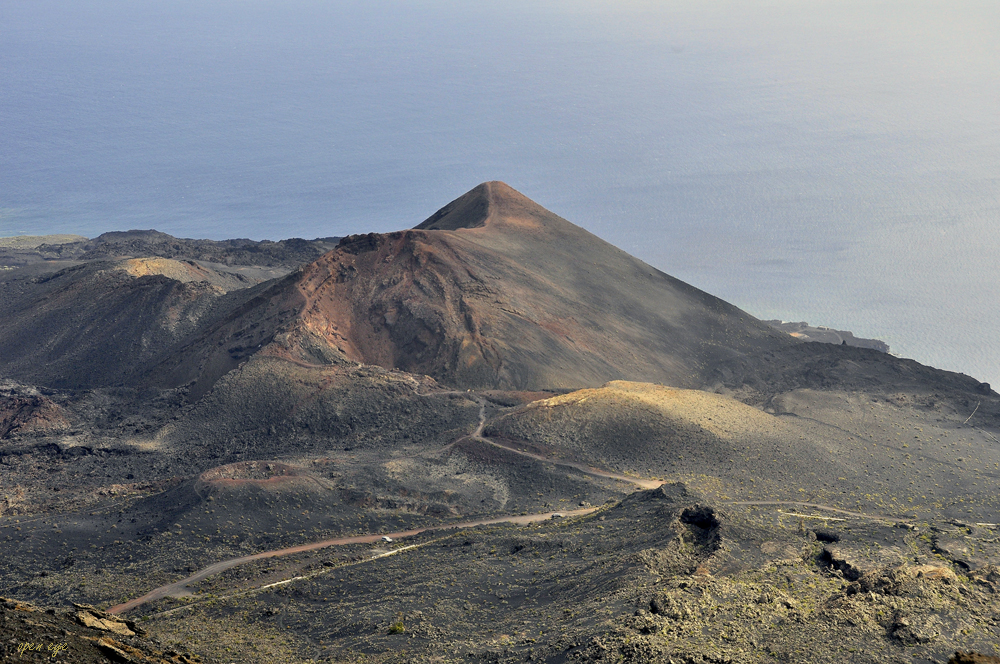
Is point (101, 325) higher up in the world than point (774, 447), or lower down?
higher up

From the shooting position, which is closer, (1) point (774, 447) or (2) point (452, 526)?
(2) point (452, 526)

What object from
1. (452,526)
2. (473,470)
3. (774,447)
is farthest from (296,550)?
(774,447)

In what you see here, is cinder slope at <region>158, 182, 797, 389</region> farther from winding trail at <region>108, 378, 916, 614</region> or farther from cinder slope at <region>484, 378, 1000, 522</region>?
winding trail at <region>108, 378, 916, 614</region>

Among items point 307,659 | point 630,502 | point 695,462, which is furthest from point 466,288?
point 307,659

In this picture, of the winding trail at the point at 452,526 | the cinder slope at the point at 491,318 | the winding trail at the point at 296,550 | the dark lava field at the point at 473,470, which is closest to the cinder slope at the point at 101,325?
the dark lava field at the point at 473,470

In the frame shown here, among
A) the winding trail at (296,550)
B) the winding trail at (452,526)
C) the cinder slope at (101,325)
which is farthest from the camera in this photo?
the cinder slope at (101,325)

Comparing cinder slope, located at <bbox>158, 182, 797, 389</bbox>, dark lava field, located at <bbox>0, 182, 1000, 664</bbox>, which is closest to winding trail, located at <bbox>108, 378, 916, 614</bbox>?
dark lava field, located at <bbox>0, 182, 1000, 664</bbox>

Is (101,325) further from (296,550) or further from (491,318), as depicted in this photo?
(296,550)

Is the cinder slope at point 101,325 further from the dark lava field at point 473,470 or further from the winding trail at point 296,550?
the winding trail at point 296,550
